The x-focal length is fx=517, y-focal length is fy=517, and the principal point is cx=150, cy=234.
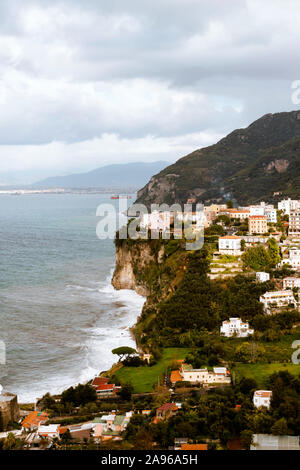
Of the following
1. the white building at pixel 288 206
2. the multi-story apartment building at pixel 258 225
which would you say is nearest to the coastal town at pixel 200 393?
the multi-story apartment building at pixel 258 225

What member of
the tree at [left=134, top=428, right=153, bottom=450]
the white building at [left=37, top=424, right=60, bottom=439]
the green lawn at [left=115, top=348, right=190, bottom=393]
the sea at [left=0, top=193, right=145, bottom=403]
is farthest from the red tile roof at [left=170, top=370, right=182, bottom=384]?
the white building at [left=37, top=424, right=60, bottom=439]

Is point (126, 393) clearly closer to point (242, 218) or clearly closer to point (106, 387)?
point (106, 387)

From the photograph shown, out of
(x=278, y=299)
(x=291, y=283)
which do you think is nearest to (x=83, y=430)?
(x=278, y=299)

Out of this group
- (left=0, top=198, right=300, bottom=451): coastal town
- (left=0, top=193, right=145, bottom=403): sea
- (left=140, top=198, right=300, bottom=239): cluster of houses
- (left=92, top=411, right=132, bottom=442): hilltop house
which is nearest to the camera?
(left=0, top=198, right=300, bottom=451): coastal town

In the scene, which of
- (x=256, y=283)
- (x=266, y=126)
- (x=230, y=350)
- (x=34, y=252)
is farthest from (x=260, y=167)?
(x=230, y=350)

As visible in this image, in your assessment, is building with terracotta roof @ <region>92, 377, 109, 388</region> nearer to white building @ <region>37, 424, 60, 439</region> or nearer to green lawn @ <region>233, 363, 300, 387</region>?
white building @ <region>37, 424, 60, 439</region>
